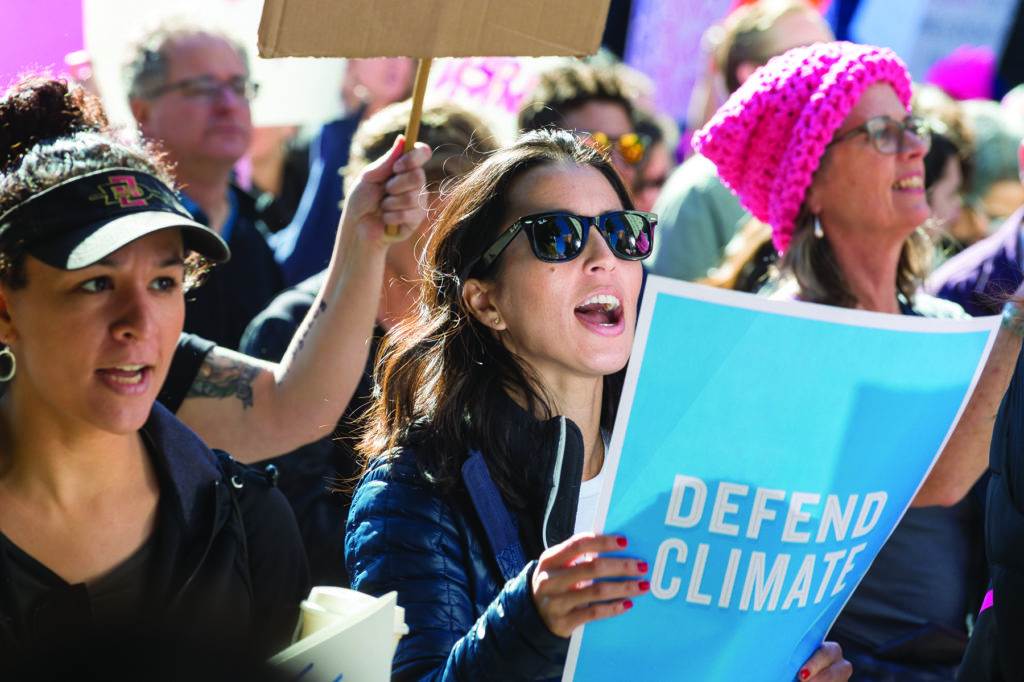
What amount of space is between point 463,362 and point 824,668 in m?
0.80

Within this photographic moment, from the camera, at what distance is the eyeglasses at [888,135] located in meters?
3.41

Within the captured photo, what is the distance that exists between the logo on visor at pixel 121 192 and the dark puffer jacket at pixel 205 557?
35cm

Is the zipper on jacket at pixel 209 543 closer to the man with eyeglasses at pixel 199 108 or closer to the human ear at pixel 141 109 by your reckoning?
the man with eyeglasses at pixel 199 108

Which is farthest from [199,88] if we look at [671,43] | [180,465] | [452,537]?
[671,43]

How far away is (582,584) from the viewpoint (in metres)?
1.70

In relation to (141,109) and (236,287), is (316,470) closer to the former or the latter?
(236,287)

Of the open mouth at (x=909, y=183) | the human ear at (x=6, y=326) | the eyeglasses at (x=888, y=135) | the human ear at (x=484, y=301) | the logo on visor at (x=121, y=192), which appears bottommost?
the human ear at (x=6, y=326)

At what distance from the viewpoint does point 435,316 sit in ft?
8.16

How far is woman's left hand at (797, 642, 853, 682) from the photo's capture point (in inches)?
78.6

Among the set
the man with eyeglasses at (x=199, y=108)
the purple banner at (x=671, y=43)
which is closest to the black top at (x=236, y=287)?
the man with eyeglasses at (x=199, y=108)

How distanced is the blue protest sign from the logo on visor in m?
0.88

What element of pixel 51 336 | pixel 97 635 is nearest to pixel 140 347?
pixel 51 336

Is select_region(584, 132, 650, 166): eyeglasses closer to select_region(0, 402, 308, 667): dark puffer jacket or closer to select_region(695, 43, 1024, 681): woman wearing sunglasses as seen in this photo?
select_region(695, 43, 1024, 681): woman wearing sunglasses

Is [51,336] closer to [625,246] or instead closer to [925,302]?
[625,246]
